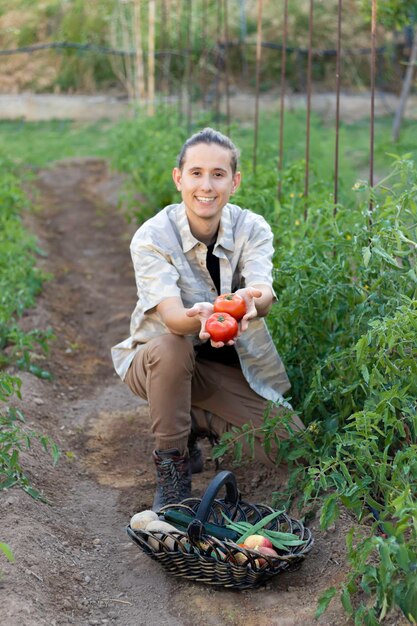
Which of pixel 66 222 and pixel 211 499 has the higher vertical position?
pixel 211 499

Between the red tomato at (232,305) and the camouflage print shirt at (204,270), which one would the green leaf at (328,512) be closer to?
the red tomato at (232,305)

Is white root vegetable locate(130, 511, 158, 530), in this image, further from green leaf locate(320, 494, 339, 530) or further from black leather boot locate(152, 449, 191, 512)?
green leaf locate(320, 494, 339, 530)

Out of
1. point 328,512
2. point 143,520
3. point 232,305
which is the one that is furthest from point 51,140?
point 328,512

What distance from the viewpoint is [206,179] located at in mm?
3832

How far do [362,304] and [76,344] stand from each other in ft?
9.70

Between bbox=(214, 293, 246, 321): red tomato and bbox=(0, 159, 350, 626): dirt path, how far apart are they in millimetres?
833

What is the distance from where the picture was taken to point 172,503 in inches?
147

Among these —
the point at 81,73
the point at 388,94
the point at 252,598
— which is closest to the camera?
the point at 252,598

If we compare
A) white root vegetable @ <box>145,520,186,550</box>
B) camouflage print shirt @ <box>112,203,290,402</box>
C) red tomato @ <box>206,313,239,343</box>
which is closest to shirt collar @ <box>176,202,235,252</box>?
camouflage print shirt @ <box>112,203,290,402</box>

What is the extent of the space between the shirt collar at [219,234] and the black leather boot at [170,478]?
2.67 ft

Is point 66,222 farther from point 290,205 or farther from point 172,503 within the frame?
point 172,503

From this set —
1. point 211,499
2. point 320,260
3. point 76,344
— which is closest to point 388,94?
point 76,344

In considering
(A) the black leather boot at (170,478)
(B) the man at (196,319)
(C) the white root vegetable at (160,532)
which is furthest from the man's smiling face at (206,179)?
(C) the white root vegetable at (160,532)

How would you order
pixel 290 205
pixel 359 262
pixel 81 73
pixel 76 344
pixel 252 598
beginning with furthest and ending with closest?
pixel 81 73
pixel 76 344
pixel 290 205
pixel 359 262
pixel 252 598
